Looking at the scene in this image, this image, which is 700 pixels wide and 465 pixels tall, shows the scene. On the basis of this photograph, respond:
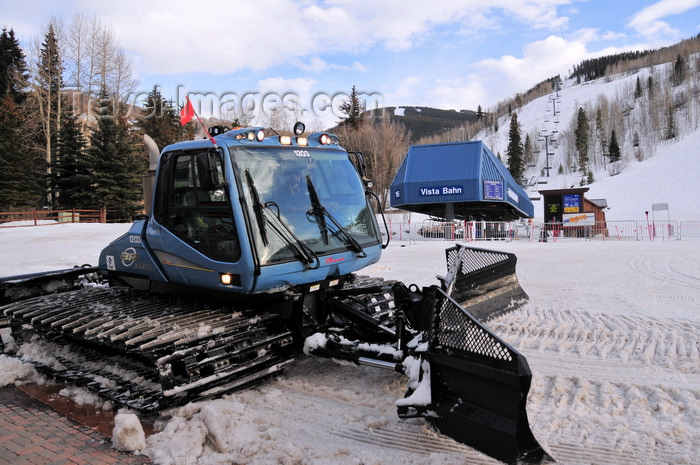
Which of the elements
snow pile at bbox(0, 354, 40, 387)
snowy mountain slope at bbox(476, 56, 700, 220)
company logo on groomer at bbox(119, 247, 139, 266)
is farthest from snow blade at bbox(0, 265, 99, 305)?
snowy mountain slope at bbox(476, 56, 700, 220)

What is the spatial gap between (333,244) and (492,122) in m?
146

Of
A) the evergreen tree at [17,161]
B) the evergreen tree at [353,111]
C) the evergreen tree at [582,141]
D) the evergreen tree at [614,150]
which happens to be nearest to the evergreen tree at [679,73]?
the evergreen tree at [582,141]

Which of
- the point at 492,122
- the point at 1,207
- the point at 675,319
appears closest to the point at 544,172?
the point at 492,122

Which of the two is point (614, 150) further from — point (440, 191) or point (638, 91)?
point (440, 191)

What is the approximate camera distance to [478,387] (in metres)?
3.26

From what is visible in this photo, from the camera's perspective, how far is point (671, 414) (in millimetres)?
3764

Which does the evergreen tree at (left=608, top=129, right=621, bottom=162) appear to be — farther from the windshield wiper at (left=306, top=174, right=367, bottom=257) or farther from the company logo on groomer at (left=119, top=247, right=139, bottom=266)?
the company logo on groomer at (left=119, top=247, right=139, bottom=266)

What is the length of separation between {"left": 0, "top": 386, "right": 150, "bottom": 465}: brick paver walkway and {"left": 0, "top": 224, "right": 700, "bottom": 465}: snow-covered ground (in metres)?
0.22

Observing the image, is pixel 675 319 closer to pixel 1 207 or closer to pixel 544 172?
pixel 1 207

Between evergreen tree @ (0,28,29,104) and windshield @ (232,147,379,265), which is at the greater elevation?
evergreen tree @ (0,28,29,104)

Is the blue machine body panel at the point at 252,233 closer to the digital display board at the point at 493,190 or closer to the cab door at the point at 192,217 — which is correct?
the cab door at the point at 192,217

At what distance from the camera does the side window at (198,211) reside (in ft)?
15.6

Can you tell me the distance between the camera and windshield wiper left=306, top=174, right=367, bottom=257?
523cm

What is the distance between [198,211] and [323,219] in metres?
1.27
